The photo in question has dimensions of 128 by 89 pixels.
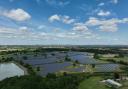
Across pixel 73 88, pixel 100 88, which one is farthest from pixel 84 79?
pixel 73 88

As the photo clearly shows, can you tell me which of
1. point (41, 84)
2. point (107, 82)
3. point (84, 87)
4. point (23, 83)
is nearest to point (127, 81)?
point (107, 82)

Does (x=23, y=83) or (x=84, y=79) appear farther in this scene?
(x=84, y=79)

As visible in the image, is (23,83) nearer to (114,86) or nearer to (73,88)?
(73,88)

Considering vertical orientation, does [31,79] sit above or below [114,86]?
above

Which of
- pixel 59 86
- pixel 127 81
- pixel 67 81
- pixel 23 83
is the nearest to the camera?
pixel 23 83

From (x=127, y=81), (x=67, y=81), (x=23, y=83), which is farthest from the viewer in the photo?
(x=127, y=81)

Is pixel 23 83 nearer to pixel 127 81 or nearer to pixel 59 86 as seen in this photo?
pixel 59 86

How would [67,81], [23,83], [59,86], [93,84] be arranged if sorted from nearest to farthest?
[23,83] → [59,86] → [67,81] → [93,84]

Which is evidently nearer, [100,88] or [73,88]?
[73,88]

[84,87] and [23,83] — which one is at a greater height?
[23,83]
